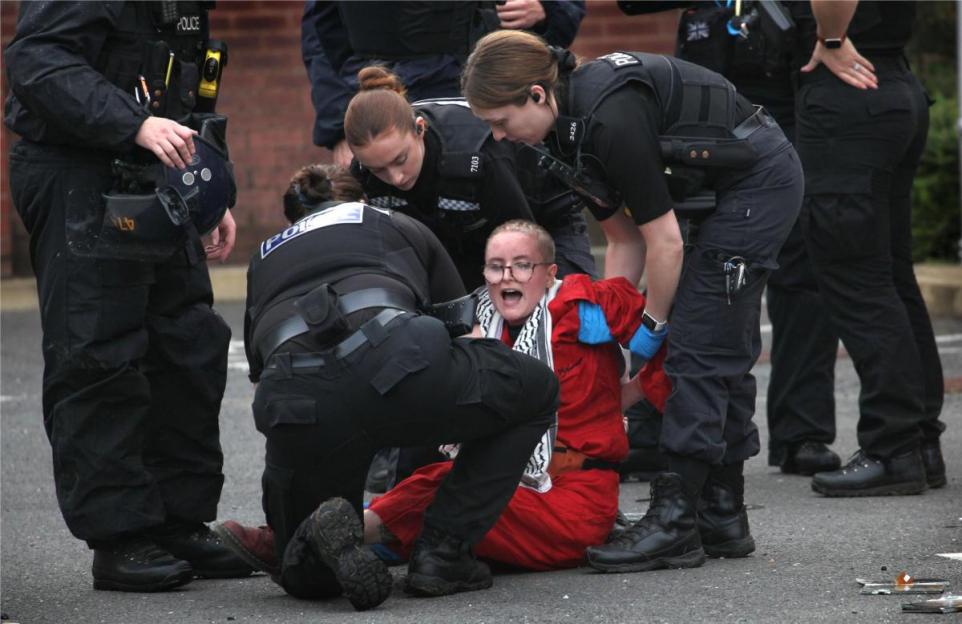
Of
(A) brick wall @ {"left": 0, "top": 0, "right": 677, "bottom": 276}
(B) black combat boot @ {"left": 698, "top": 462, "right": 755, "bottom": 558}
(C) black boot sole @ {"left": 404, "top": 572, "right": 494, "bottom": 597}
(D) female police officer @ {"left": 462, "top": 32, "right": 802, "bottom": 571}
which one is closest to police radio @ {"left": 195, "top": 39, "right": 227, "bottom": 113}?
(D) female police officer @ {"left": 462, "top": 32, "right": 802, "bottom": 571}

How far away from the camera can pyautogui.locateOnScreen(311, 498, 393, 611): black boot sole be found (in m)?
4.27

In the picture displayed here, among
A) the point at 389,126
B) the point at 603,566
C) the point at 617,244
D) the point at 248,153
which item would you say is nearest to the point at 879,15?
the point at 617,244

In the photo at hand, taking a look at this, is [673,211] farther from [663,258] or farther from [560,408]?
[560,408]

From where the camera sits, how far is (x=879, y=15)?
5.78 meters

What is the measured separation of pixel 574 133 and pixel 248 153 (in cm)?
750

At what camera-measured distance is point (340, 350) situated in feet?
14.4

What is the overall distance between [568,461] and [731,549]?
51cm

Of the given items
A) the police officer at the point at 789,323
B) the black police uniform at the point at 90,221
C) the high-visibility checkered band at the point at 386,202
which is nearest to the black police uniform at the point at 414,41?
the police officer at the point at 789,323

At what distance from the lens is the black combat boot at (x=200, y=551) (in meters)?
5.04

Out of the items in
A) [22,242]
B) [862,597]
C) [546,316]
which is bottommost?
[22,242]

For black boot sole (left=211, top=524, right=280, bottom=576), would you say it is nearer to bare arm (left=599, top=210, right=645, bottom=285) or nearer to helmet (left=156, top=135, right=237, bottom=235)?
helmet (left=156, top=135, right=237, bottom=235)

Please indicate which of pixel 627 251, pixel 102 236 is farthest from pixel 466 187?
pixel 102 236

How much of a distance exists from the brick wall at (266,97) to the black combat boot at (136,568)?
7.12 metres

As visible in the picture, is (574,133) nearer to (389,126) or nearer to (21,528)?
(389,126)
